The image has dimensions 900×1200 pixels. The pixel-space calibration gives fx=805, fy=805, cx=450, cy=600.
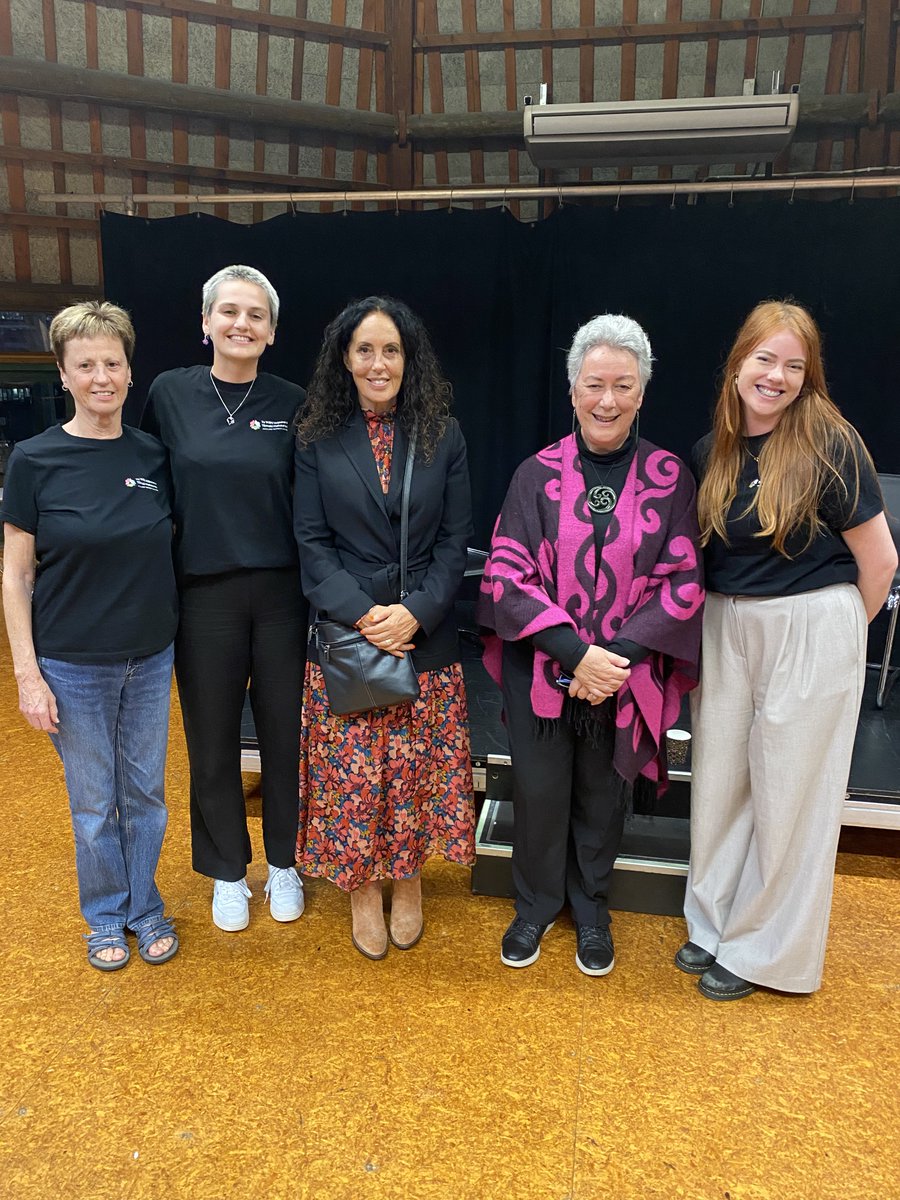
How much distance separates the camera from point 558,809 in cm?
203

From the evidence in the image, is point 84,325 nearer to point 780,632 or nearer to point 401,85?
point 780,632

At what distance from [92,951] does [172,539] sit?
110 cm

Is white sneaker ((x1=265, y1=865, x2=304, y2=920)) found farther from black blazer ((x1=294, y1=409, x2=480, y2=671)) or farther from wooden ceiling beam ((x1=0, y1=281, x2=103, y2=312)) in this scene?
wooden ceiling beam ((x1=0, y1=281, x2=103, y2=312))

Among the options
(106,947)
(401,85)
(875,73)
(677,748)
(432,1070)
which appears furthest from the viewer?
(401,85)

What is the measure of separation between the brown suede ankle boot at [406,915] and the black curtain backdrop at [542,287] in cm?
278

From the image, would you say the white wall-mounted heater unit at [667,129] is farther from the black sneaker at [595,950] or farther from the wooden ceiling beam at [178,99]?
the black sneaker at [595,950]

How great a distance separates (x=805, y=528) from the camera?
1.78m

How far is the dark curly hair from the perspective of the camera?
193 centimetres

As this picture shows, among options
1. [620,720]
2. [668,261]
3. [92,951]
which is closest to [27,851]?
[92,951]

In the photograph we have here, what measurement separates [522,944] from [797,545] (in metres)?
1.22

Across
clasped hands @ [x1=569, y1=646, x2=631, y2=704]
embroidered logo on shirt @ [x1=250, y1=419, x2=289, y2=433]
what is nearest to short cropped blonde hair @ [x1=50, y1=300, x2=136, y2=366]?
embroidered logo on shirt @ [x1=250, y1=419, x2=289, y2=433]

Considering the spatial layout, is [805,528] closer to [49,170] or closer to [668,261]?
[668,261]

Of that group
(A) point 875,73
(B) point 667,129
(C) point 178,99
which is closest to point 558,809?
(B) point 667,129

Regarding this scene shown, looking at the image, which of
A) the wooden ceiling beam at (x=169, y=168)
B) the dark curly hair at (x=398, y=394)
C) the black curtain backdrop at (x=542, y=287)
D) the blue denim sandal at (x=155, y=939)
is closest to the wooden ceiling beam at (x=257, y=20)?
the wooden ceiling beam at (x=169, y=168)
